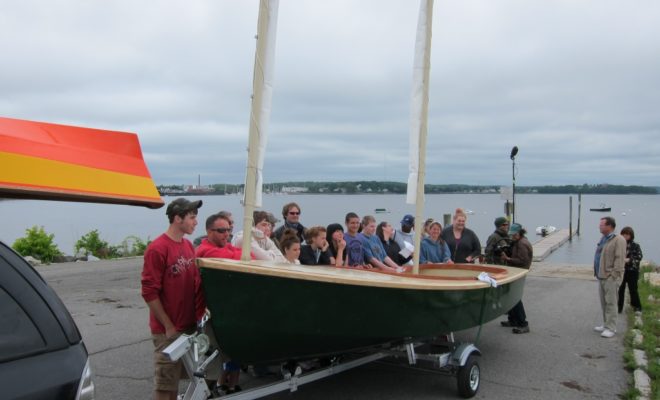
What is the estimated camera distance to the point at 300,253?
7051 millimetres

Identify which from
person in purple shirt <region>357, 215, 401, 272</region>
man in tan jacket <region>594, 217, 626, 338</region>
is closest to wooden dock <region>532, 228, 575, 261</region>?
man in tan jacket <region>594, 217, 626, 338</region>

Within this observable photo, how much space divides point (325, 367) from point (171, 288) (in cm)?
191

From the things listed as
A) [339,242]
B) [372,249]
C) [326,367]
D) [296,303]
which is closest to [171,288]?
[296,303]

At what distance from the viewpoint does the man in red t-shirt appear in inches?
158

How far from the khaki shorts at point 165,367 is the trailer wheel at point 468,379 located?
109 inches

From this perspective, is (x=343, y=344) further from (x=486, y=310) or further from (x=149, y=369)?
(x=149, y=369)

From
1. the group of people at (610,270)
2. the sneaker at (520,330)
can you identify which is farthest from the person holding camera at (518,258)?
the group of people at (610,270)

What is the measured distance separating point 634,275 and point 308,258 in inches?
235

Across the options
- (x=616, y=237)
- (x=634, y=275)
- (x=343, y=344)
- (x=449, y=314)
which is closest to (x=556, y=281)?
(x=634, y=275)

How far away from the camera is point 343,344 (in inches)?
187

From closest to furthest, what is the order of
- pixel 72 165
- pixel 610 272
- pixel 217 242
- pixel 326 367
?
pixel 72 165 → pixel 217 242 → pixel 326 367 → pixel 610 272

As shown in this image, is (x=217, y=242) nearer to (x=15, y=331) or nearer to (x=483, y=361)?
(x=15, y=331)

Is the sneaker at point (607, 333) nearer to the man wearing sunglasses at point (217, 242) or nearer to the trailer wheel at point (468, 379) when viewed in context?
the trailer wheel at point (468, 379)

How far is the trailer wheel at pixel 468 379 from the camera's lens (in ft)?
18.1
